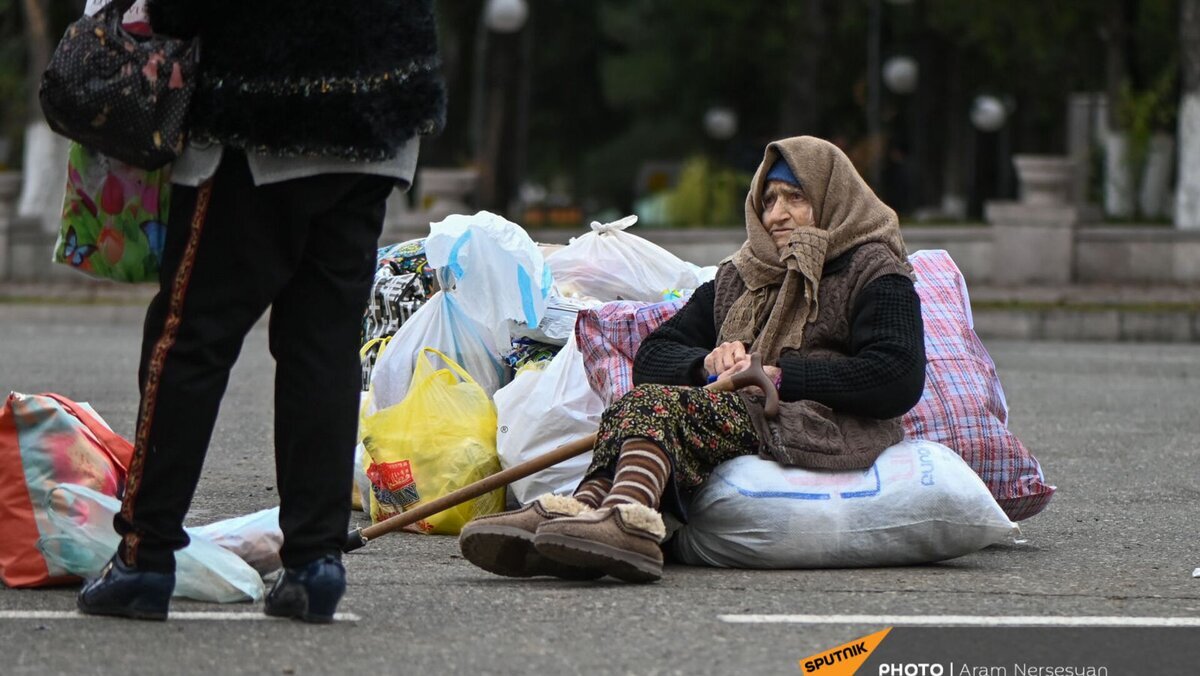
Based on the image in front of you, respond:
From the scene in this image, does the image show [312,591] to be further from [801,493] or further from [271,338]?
[801,493]

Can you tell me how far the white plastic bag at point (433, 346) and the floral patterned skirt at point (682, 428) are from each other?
4.72ft

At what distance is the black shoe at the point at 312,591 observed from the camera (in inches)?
163

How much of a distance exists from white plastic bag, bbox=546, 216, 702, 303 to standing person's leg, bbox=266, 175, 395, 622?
257 centimetres

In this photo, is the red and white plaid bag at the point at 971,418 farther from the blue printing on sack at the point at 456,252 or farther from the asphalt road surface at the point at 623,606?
the blue printing on sack at the point at 456,252

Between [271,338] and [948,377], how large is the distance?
2342mm

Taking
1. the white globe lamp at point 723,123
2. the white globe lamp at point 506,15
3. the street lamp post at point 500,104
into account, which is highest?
the white globe lamp at point 506,15

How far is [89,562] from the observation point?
4508 millimetres

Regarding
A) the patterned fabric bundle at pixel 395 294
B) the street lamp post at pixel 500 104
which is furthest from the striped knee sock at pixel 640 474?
the street lamp post at pixel 500 104

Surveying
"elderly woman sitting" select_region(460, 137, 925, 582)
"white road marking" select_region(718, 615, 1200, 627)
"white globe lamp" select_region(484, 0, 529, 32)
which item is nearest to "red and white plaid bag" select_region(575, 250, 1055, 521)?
"elderly woman sitting" select_region(460, 137, 925, 582)

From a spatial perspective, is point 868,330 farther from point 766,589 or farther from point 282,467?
point 282,467

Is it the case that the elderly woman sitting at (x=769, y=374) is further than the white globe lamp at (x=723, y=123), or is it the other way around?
the white globe lamp at (x=723, y=123)

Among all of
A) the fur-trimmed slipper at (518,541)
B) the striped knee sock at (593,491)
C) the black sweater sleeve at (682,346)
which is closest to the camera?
the fur-trimmed slipper at (518,541)

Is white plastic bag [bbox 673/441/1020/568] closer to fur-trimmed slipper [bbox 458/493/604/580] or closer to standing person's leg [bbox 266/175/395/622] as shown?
fur-trimmed slipper [bbox 458/493/604/580]

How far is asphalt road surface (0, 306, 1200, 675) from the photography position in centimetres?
384
